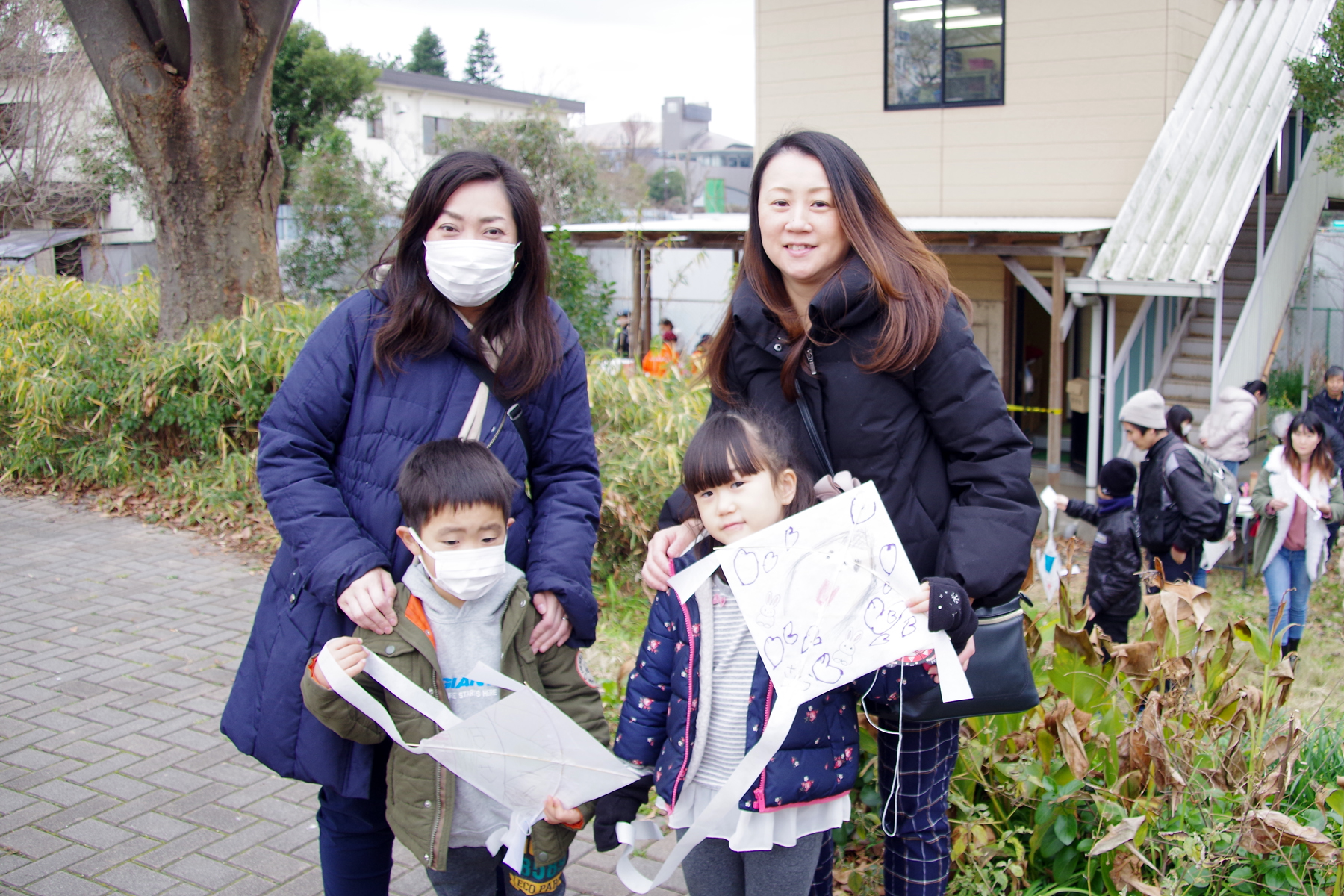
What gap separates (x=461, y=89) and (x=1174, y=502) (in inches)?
1289

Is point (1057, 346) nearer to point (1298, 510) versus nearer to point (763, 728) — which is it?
point (1298, 510)

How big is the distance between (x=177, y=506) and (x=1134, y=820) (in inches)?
297

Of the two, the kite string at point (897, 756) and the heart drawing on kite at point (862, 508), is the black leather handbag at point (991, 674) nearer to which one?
the kite string at point (897, 756)

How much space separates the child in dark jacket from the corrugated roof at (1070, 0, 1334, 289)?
15.8 ft

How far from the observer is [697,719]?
7.31 feet

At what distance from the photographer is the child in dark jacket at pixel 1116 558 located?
5.78m

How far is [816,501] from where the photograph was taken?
225 centimetres

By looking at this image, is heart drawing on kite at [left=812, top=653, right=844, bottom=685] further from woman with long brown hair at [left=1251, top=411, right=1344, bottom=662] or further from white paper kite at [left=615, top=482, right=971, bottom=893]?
woman with long brown hair at [left=1251, top=411, right=1344, bottom=662]

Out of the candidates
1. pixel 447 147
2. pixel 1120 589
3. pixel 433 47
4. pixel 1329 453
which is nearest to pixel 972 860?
pixel 1120 589

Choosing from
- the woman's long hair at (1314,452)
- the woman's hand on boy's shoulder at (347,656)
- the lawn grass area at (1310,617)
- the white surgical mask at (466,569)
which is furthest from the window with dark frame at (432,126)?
the woman's hand on boy's shoulder at (347,656)

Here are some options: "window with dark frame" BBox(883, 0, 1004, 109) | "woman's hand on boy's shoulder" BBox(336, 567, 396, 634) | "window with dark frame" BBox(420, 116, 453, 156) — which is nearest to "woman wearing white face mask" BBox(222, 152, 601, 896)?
"woman's hand on boy's shoulder" BBox(336, 567, 396, 634)

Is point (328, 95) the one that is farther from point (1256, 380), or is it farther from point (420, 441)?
point (420, 441)

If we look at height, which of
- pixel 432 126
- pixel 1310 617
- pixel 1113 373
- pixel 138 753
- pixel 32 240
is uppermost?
pixel 432 126

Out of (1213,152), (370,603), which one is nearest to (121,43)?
(370,603)
